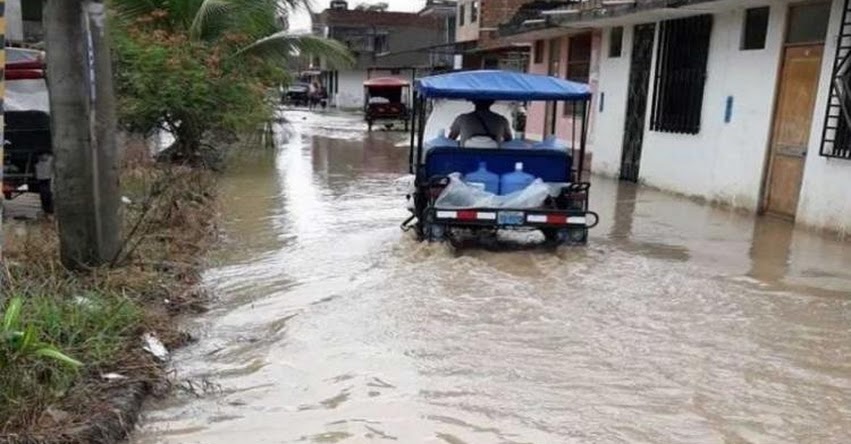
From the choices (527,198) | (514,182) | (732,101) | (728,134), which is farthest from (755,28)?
(527,198)

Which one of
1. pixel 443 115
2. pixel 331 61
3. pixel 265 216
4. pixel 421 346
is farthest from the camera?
pixel 331 61

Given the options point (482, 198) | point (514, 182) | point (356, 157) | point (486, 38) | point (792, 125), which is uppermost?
point (486, 38)

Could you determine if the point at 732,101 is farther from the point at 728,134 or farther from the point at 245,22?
the point at 245,22

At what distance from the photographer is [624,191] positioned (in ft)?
50.8

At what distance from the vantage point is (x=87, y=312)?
5113mm

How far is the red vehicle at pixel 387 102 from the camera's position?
33.9 meters

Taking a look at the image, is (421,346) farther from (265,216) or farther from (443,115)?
(443,115)

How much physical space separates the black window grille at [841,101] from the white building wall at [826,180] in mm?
126

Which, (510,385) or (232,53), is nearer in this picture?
(510,385)

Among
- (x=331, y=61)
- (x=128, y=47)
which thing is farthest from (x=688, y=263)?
(x=331, y=61)

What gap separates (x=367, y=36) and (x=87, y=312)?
56418 mm

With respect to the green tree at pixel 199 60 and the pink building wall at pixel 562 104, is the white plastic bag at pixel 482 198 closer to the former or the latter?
the green tree at pixel 199 60

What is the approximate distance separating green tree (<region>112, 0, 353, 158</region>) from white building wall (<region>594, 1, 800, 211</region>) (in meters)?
7.45

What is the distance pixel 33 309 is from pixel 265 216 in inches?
266
